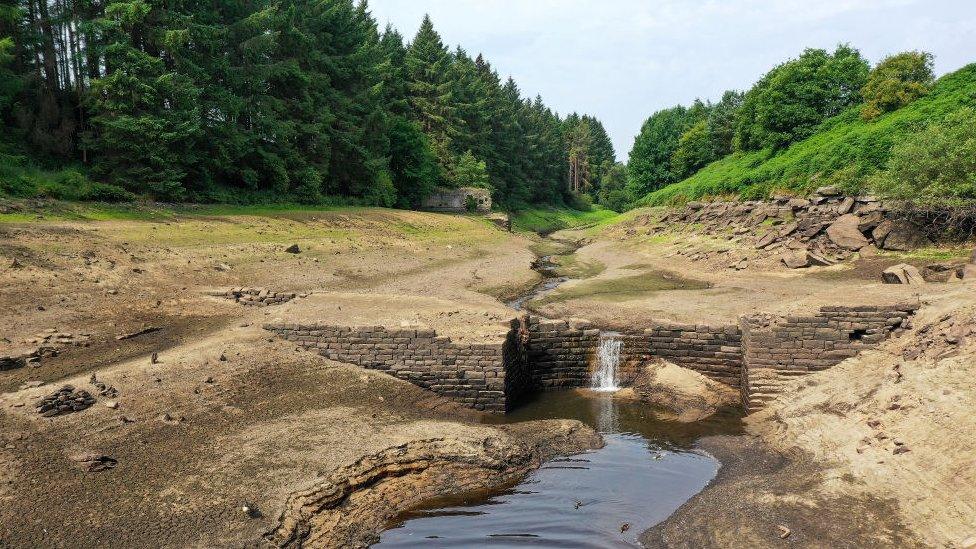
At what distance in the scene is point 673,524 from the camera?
745 cm

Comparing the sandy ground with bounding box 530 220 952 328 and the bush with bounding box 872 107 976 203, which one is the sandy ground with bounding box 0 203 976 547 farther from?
the bush with bounding box 872 107 976 203

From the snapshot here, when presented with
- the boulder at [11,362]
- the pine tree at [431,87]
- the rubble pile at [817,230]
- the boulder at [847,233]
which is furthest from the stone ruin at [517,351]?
the pine tree at [431,87]

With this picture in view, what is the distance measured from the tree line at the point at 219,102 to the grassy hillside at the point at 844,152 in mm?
25066

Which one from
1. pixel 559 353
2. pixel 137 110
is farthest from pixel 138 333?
pixel 137 110

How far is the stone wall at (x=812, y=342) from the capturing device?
39.3 feet

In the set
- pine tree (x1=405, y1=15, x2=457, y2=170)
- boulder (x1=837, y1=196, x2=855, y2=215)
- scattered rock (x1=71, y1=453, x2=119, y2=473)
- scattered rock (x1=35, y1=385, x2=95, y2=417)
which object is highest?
pine tree (x1=405, y1=15, x2=457, y2=170)

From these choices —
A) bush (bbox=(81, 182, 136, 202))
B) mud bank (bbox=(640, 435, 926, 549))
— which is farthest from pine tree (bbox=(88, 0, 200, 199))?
mud bank (bbox=(640, 435, 926, 549))

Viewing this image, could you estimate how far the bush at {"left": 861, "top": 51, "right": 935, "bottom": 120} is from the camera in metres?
32.0

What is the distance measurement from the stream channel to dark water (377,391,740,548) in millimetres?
13

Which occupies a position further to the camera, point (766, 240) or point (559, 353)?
point (766, 240)

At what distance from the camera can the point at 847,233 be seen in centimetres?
2295

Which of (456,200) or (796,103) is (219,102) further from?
(796,103)

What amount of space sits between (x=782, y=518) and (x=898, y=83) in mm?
34598

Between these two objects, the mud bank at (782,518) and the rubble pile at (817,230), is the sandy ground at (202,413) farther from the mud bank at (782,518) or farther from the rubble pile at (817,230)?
the rubble pile at (817,230)
